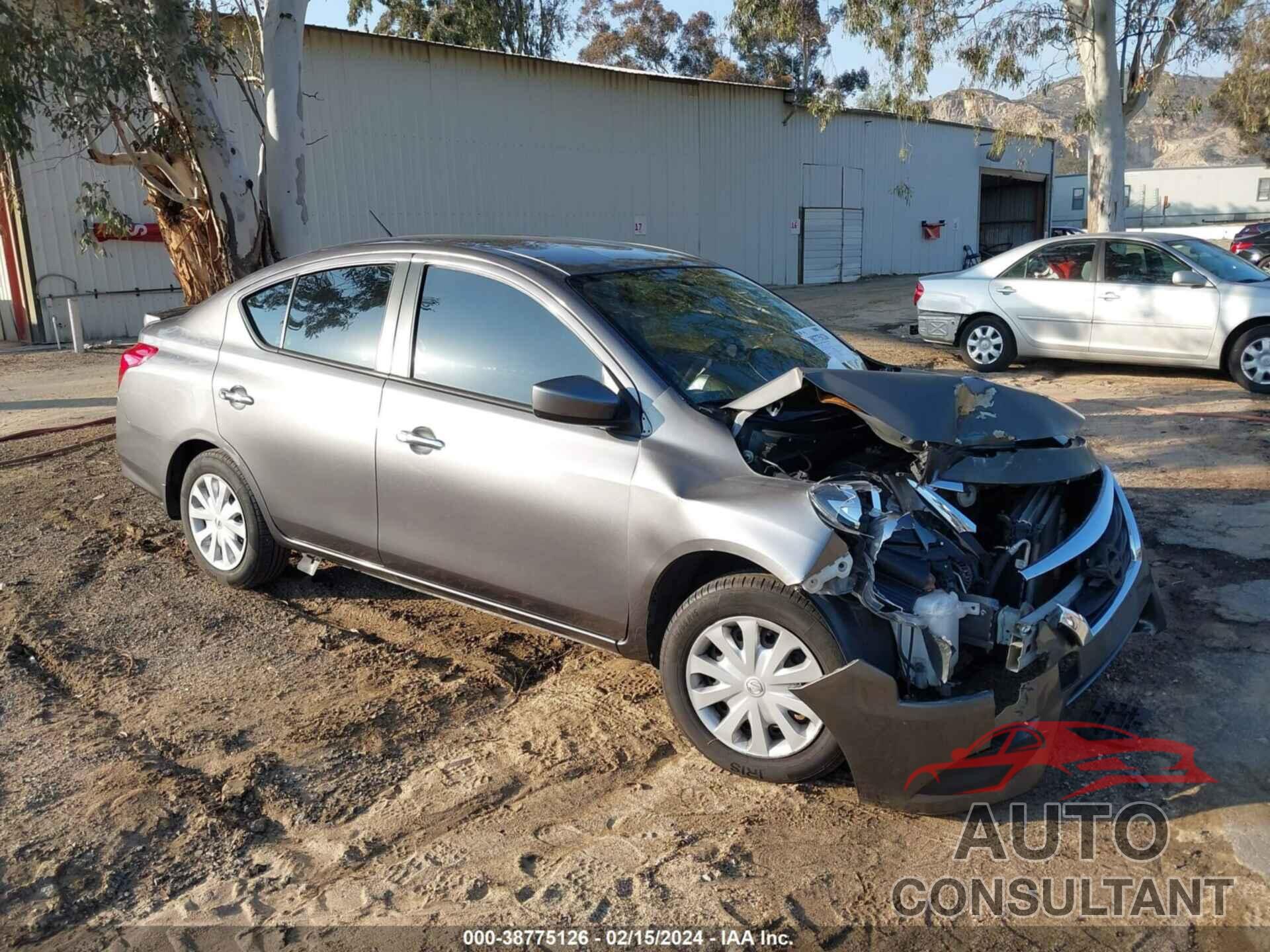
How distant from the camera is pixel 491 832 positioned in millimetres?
3324

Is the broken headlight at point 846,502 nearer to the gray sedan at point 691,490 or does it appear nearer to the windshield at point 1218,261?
the gray sedan at point 691,490

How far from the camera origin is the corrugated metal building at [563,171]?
58.9 feet

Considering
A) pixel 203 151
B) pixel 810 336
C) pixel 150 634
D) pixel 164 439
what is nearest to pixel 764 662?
pixel 810 336

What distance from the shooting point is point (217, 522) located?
525cm

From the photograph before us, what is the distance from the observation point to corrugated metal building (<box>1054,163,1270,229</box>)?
56375 millimetres

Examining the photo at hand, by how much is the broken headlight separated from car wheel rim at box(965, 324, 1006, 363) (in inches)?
353

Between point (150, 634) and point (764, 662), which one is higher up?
point (764, 662)

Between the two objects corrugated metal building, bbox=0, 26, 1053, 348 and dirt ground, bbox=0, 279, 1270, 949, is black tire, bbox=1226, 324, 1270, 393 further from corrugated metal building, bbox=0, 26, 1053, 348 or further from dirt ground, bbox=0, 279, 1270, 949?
corrugated metal building, bbox=0, 26, 1053, 348

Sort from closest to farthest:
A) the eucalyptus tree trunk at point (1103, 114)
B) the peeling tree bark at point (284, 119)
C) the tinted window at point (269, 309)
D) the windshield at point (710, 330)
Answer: the windshield at point (710, 330), the tinted window at point (269, 309), the peeling tree bark at point (284, 119), the eucalyptus tree trunk at point (1103, 114)

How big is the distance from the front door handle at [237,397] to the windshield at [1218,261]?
9312mm

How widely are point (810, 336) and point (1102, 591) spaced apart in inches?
69.2

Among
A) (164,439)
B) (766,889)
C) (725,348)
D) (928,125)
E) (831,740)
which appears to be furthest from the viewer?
(928,125)

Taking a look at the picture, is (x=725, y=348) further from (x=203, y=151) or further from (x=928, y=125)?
(x=928, y=125)

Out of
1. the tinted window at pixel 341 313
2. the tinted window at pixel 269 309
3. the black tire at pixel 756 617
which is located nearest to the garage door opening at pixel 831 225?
the tinted window at pixel 269 309
